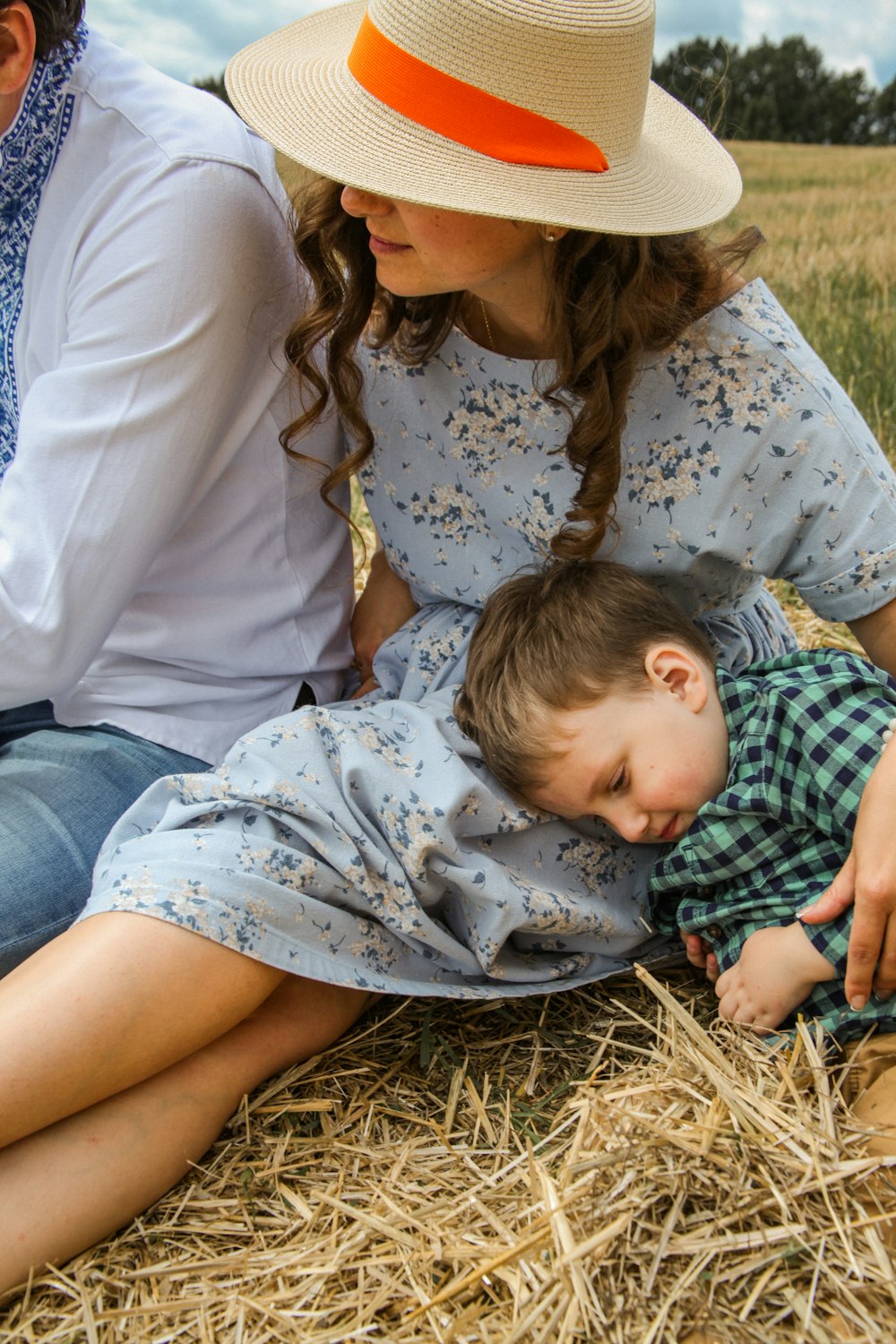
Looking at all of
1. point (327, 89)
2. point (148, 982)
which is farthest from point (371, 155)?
point (148, 982)

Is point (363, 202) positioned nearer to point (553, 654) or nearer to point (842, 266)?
point (553, 654)

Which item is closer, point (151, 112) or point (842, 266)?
point (151, 112)

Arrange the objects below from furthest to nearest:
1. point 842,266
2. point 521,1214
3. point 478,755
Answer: point 842,266 < point 478,755 < point 521,1214

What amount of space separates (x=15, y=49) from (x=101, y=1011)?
4.06 feet

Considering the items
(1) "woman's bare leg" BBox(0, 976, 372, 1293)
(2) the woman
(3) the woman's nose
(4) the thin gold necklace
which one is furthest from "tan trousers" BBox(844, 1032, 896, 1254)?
(3) the woman's nose

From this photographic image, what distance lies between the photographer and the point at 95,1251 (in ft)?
5.24

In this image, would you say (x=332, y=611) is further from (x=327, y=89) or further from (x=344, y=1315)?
(x=344, y=1315)

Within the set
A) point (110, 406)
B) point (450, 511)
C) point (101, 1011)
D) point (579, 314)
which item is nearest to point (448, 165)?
point (579, 314)

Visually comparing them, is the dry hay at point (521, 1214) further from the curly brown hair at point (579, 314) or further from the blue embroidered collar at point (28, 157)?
the blue embroidered collar at point (28, 157)

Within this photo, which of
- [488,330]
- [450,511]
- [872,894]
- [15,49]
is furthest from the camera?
[450,511]

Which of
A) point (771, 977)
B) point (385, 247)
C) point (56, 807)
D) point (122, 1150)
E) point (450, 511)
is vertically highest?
point (385, 247)

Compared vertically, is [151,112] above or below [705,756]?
above

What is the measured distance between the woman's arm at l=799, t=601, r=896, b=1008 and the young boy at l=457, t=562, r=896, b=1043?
50 mm

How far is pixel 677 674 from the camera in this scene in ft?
6.26
